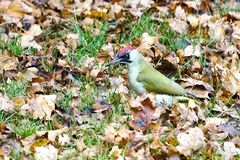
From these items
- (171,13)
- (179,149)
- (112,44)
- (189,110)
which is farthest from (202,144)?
(171,13)

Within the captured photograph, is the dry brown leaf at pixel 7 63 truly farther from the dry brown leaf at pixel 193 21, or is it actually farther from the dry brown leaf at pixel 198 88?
the dry brown leaf at pixel 193 21

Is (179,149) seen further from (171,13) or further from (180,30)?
(171,13)

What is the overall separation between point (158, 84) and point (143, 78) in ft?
0.44

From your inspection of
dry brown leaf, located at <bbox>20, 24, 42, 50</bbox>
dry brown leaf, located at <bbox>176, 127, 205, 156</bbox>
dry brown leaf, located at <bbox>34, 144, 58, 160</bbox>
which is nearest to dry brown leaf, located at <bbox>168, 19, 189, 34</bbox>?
dry brown leaf, located at <bbox>20, 24, 42, 50</bbox>

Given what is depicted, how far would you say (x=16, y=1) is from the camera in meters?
8.66

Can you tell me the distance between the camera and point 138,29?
7789 mm

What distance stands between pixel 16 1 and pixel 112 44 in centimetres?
160

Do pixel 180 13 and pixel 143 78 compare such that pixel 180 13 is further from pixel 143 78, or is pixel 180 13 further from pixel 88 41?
pixel 143 78

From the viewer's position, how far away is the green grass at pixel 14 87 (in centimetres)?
641

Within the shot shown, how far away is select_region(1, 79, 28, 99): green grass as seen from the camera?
6.41m

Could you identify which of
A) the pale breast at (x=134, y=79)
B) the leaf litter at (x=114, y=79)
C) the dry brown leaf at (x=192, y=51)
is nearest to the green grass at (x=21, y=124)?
the leaf litter at (x=114, y=79)

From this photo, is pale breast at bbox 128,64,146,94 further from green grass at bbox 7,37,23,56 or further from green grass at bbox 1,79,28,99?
green grass at bbox 7,37,23,56

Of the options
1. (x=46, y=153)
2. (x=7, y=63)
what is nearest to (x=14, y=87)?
(x=7, y=63)

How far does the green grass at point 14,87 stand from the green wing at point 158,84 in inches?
38.3
